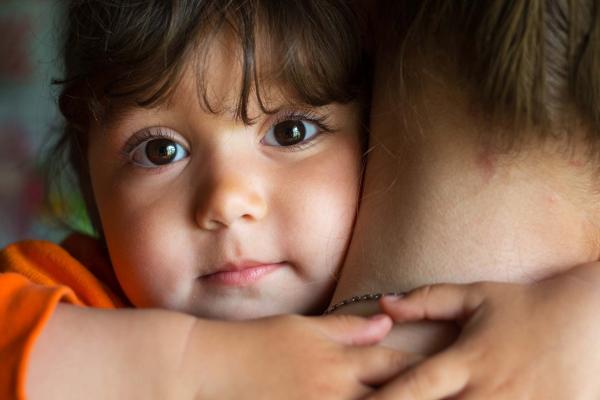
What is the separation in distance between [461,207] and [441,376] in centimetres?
18

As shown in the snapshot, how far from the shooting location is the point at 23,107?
2531 mm

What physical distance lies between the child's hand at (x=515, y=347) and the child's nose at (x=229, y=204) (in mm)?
240

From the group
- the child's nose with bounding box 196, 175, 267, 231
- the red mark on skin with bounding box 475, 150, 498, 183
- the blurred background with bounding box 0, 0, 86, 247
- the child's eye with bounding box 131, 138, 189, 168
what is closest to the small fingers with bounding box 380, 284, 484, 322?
the red mark on skin with bounding box 475, 150, 498, 183

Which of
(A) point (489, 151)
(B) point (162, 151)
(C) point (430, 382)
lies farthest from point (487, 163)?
(B) point (162, 151)

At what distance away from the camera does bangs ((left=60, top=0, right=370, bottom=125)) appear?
3.21 ft

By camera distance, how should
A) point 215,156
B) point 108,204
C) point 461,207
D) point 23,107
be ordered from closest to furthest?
point 461,207, point 215,156, point 108,204, point 23,107

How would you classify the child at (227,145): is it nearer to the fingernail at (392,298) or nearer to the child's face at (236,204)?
the child's face at (236,204)

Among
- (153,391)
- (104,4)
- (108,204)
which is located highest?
(104,4)

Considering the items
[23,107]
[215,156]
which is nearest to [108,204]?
[215,156]

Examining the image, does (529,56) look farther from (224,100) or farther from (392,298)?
(224,100)

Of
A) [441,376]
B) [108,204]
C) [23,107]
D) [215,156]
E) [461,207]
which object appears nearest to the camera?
[441,376]

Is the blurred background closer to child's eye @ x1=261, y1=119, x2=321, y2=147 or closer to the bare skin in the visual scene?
child's eye @ x1=261, y1=119, x2=321, y2=147

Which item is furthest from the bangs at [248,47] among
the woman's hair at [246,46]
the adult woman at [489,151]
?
the adult woman at [489,151]

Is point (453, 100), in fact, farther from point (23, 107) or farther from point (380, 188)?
point (23, 107)
